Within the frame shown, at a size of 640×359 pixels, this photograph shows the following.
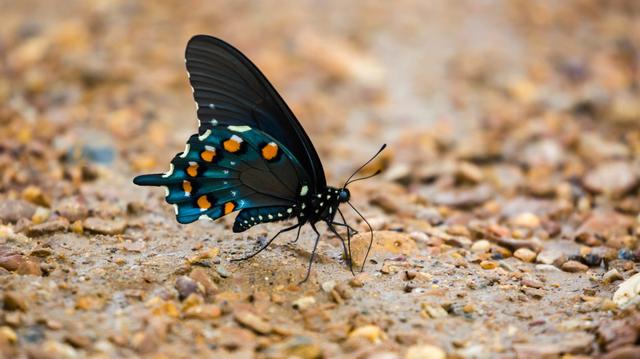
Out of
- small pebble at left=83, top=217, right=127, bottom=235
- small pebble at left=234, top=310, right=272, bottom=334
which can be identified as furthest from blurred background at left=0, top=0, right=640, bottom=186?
small pebble at left=234, top=310, right=272, bottom=334

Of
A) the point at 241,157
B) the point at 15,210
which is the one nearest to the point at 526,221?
the point at 241,157

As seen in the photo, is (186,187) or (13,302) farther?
(186,187)

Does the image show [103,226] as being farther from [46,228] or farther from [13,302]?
[13,302]

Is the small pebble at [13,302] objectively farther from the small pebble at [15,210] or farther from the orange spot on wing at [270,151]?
the orange spot on wing at [270,151]

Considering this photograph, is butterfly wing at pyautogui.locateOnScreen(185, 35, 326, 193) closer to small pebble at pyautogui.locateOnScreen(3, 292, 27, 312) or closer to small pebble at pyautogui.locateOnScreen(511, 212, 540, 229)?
small pebble at pyautogui.locateOnScreen(3, 292, 27, 312)

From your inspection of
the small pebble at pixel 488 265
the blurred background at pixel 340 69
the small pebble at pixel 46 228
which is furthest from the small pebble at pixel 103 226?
the small pebble at pixel 488 265

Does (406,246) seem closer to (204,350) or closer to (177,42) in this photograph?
(204,350)
